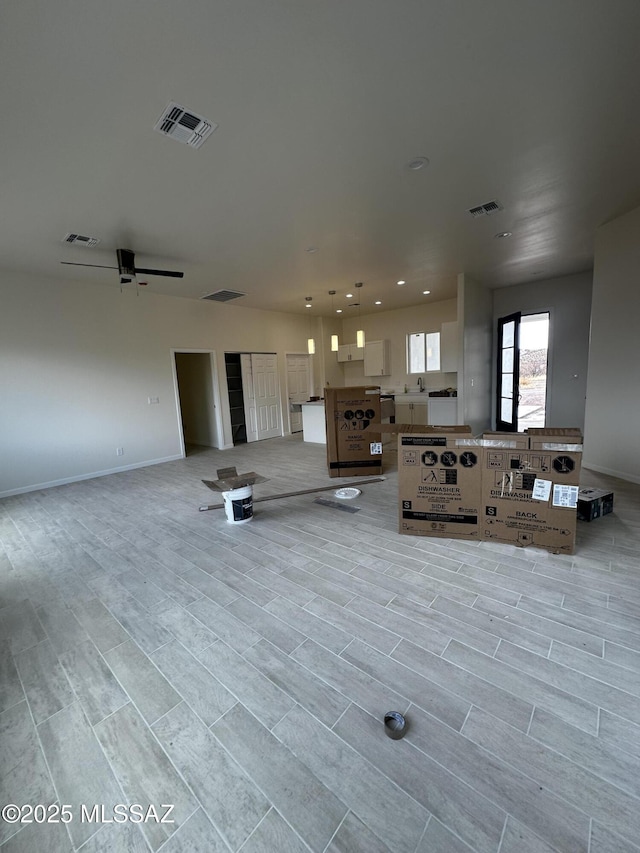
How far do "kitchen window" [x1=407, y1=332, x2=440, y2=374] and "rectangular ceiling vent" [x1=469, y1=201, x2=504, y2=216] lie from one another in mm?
5019

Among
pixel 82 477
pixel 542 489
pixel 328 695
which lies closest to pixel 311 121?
pixel 542 489

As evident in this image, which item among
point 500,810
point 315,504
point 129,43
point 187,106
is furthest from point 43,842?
point 187,106

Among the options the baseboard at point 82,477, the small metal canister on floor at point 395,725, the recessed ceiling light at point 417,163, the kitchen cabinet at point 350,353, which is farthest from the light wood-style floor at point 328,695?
the kitchen cabinet at point 350,353

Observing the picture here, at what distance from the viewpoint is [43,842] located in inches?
43.9

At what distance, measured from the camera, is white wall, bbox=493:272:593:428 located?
656cm

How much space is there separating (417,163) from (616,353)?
346 centimetres

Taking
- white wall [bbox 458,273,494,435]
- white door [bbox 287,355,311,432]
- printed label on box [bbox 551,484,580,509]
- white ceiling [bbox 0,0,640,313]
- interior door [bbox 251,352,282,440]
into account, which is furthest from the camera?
white door [bbox 287,355,311,432]

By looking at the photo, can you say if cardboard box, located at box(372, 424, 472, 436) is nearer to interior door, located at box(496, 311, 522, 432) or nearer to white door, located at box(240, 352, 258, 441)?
interior door, located at box(496, 311, 522, 432)

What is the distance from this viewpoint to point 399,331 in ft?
29.5

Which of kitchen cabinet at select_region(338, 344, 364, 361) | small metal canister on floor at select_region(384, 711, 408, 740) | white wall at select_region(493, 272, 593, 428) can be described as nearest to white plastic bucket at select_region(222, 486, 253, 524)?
small metal canister on floor at select_region(384, 711, 408, 740)

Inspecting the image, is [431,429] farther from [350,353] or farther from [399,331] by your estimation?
[350,353]

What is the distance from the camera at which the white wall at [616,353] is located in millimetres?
3961

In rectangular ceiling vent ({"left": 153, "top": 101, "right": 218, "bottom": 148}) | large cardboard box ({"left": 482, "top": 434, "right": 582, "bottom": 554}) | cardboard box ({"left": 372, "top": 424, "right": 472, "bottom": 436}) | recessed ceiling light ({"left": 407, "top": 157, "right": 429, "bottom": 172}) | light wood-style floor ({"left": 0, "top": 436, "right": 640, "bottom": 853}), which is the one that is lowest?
light wood-style floor ({"left": 0, "top": 436, "right": 640, "bottom": 853})

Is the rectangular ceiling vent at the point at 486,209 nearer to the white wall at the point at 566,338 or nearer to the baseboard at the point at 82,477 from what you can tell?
the white wall at the point at 566,338
